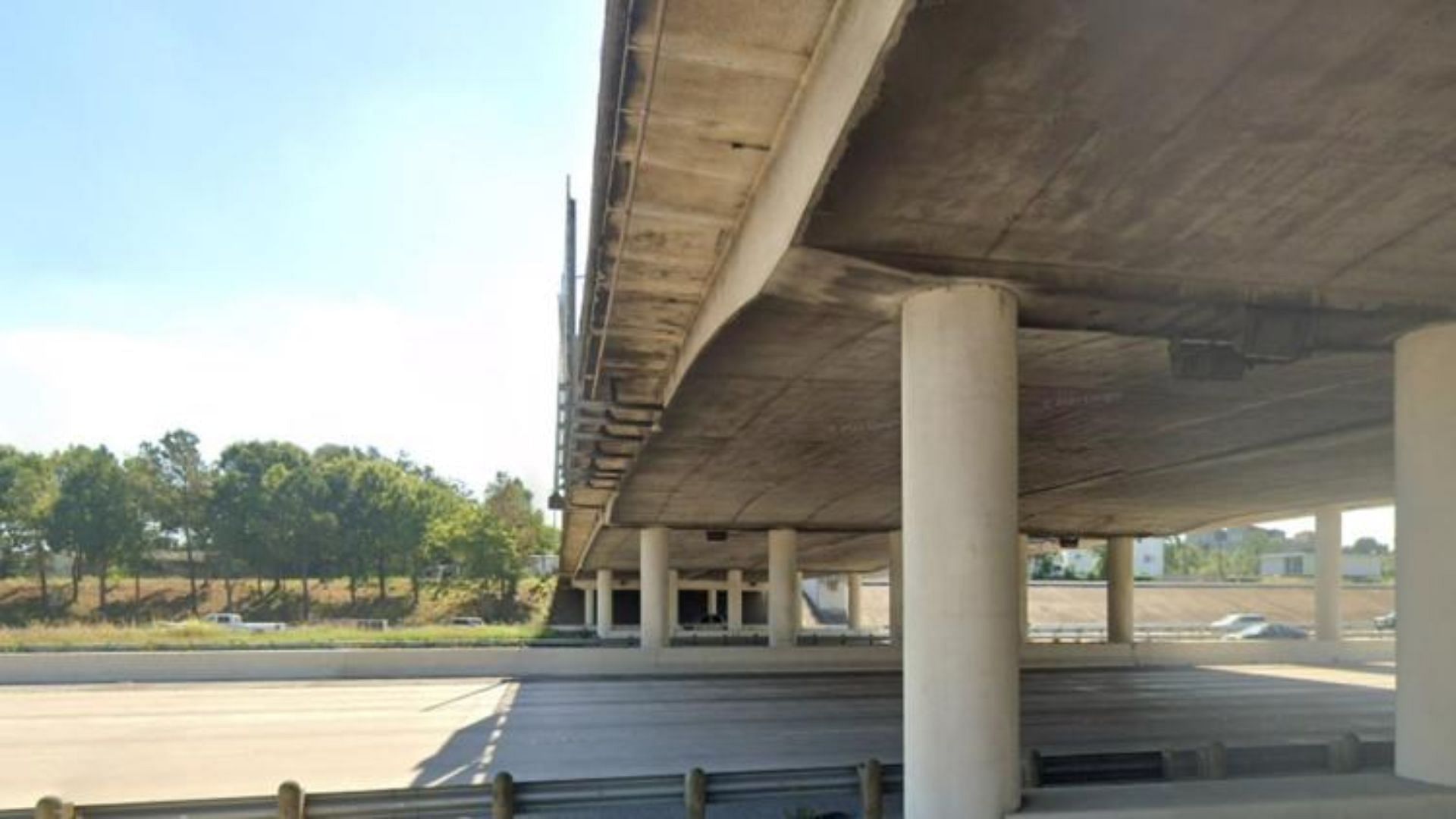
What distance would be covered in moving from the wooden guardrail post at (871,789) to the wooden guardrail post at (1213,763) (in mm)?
4287

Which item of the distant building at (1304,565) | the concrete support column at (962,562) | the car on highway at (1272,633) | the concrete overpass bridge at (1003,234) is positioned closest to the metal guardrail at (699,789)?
the concrete support column at (962,562)

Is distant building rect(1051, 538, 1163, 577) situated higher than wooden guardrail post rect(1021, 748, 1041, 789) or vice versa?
wooden guardrail post rect(1021, 748, 1041, 789)

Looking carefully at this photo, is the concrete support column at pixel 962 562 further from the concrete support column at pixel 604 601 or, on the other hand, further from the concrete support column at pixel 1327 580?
the concrete support column at pixel 604 601

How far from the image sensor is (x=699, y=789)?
972cm

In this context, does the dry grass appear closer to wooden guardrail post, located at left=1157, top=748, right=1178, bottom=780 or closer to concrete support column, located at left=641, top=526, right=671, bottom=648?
concrete support column, located at left=641, top=526, right=671, bottom=648

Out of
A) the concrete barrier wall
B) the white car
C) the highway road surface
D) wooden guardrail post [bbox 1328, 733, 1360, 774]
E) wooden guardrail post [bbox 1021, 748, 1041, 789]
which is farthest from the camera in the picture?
the white car

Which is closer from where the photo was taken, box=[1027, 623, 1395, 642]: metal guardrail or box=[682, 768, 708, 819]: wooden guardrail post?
box=[682, 768, 708, 819]: wooden guardrail post

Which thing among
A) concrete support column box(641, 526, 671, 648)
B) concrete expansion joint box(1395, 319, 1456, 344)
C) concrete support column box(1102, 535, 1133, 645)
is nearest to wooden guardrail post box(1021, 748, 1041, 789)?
concrete expansion joint box(1395, 319, 1456, 344)

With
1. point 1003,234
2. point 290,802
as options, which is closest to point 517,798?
point 290,802

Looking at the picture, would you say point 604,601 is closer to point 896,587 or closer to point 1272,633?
point 896,587

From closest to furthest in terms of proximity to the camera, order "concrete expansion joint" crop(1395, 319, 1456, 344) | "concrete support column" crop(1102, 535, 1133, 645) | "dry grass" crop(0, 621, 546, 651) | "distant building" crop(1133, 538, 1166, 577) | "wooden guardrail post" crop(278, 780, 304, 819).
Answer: "wooden guardrail post" crop(278, 780, 304, 819), "concrete expansion joint" crop(1395, 319, 1456, 344), "dry grass" crop(0, 621, 546, 651), "concrete support column" crop(1102, 535, 1133, 645), "distant building" crop(1133, 538, 1166, 577)

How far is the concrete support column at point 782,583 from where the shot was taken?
40.0m

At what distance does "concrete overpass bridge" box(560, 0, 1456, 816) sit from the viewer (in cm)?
618

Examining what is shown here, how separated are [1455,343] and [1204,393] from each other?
666 centimetres
